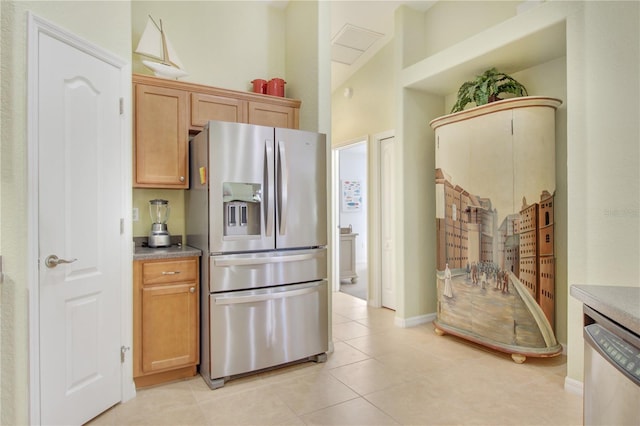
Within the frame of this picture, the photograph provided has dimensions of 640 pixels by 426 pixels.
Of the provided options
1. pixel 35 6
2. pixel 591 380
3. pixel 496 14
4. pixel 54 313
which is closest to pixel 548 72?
pixel 496 14

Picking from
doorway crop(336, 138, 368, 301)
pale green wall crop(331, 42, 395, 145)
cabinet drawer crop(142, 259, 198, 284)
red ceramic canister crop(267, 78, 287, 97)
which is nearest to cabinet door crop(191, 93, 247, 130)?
red ceramic canister crop(267, 78, 287, 97)

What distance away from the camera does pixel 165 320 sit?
→ 8.59ft

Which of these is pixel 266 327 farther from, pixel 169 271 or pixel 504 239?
pixel 504 239

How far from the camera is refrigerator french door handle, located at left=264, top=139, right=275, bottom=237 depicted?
2775mm

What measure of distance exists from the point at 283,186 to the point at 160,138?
1.02 metres

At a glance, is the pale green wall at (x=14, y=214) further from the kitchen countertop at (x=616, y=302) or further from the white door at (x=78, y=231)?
the kitchen countertop at (x=616, y=302)

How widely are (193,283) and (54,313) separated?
87 cm

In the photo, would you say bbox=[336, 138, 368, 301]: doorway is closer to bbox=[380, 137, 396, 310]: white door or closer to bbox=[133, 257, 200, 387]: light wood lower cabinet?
bbox=[380, 137, 396, 310]: white door

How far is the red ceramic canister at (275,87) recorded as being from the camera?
352cm

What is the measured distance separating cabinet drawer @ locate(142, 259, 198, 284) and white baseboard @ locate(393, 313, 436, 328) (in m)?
2.27

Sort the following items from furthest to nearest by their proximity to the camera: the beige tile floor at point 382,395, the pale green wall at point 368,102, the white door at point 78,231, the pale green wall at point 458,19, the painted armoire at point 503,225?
the pale green wall at point 368,102, the pale green wall at point 458,19, the painted armoire at point 503,225, the beige tile floor at point 382,395, the white door at point 78,231

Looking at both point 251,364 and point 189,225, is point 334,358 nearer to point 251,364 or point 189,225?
point 251,364

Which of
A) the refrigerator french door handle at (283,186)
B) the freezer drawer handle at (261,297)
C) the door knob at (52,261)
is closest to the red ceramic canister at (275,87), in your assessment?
the refrigerator french door handle at (283,186)

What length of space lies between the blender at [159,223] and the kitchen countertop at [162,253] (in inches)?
2.8
